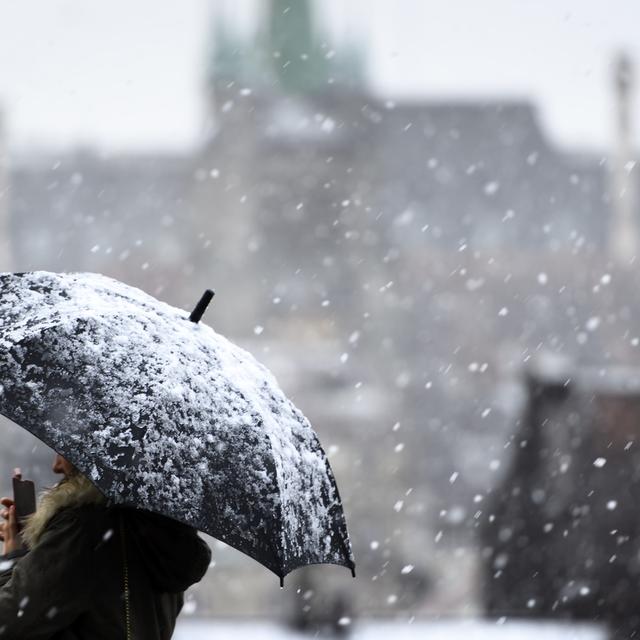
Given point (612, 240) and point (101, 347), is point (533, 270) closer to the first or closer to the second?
point (612, 240)

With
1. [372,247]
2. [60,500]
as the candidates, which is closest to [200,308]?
[60,500]

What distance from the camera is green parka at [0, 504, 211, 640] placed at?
1929 mm

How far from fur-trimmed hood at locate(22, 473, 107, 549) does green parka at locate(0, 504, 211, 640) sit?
1cm

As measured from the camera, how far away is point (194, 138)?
63844mm

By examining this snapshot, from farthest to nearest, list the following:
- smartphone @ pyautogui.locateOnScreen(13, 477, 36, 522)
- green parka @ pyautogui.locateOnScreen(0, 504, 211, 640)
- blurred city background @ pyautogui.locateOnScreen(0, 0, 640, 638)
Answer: blurred city background @ pyautogui.locateOnScreen(0, 0, 640, 638), smartphone @ pyautogui.locateOnScreen(13, 477, 36, 522), green parka @ pyautogui.locateOnScreen(0, 504, 211, 640)

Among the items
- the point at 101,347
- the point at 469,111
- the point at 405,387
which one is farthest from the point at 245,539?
the point at 469,111

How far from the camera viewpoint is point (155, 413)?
208 centimetres

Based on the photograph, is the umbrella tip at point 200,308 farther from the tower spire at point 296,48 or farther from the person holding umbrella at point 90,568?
the tower spire at point 296,48

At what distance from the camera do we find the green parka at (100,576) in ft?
6.33

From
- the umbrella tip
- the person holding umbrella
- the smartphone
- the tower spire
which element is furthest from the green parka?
the tower spire

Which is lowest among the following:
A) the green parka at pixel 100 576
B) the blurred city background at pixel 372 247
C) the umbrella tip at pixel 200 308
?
the green parka at pixel 100 576

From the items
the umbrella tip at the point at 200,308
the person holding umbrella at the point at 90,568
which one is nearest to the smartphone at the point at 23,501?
the person holding umbrella at the point at 90,568

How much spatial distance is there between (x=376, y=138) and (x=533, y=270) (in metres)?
11.3

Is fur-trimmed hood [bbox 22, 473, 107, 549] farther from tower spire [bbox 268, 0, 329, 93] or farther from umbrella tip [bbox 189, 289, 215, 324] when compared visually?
tower spire [bbox 268, 0, 329, 93]
